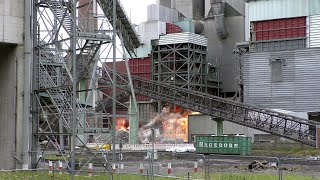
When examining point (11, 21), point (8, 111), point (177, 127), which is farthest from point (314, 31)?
point (8, 111)

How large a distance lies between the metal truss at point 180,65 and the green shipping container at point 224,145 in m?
26.6

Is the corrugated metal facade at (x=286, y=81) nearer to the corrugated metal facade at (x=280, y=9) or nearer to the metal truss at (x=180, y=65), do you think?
the corrugated metal facade at (x=280, y=9)

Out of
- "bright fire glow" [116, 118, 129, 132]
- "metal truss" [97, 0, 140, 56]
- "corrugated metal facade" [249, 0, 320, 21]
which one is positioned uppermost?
"corrugated metal facade" [249, 0, 320, 21]

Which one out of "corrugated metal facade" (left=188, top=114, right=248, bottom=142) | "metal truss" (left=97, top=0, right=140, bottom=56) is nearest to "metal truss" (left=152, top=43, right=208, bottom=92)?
"corrugated metal facade" (left=188, top=114, right=248, bottom=142)

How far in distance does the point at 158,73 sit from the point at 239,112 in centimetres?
2622

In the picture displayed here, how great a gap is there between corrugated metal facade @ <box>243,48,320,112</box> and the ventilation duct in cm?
2010

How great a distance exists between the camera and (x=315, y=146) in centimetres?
5606

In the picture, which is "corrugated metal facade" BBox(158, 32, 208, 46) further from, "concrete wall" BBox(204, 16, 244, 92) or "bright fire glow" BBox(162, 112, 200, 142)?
"bright fire glow" BBox(162, 112, 200, 142)

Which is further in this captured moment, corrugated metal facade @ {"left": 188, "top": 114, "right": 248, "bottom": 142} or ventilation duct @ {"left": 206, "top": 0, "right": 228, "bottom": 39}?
ventilation duct @ {"left": 206, "top": 0, "right": 228, "bottom": 39}

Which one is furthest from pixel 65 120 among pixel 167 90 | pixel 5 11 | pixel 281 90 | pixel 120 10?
pixel 281 90

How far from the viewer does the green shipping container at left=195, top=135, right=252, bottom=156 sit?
178 ft

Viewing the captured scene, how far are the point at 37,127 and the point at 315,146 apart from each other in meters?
35.9

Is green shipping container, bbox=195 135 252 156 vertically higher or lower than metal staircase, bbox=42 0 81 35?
lower

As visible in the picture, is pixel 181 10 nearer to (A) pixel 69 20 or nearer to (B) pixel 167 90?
(B) pixel 167 90
